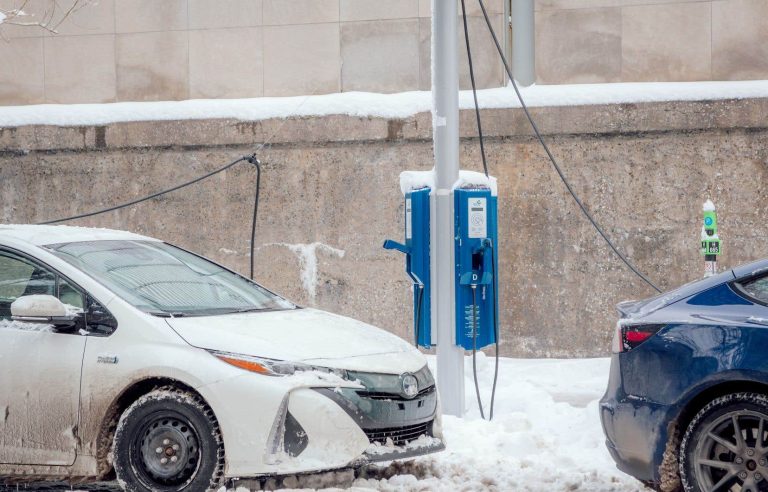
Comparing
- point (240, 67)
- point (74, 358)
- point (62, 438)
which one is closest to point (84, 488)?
point (62, 438)

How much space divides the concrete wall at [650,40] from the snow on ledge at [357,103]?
17cm

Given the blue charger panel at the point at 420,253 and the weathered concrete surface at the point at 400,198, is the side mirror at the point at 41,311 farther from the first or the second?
the weathered concrete surface at the point at 400,198

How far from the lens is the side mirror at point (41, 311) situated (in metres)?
5.83

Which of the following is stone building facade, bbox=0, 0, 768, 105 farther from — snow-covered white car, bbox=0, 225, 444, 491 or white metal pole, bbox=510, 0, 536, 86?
snow-covered white car, bbox=0, 225, 444, 491

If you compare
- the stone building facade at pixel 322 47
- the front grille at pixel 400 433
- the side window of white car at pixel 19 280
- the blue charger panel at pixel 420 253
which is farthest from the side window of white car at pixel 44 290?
the stone building facade at pixel 322 47

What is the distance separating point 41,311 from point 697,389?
345cm

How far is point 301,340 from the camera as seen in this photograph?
5.93m

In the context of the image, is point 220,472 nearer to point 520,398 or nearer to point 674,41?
point 520,398

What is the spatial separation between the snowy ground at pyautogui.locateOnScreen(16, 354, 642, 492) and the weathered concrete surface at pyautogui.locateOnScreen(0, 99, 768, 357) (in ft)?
3.38

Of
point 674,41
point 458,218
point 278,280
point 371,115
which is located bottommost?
point 278,280

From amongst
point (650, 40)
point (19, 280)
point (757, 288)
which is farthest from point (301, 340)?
point (650, 40)

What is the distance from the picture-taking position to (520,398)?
8.88m

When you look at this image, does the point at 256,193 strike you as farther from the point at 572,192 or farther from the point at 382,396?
the point at 382,396

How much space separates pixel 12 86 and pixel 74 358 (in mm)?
7118
